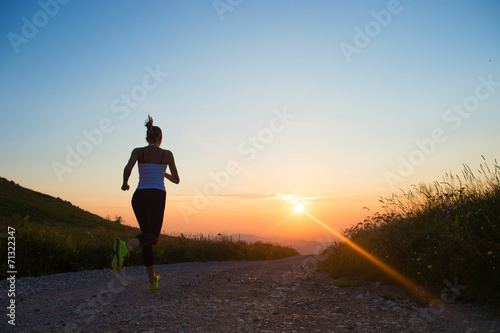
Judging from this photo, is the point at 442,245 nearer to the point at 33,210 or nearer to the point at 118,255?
the point at 118,255

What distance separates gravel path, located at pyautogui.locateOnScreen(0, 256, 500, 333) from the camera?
4.21 meters

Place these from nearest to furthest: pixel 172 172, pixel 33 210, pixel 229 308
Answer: pixel 229 308 → pixel 172 172 → pixel 33 210

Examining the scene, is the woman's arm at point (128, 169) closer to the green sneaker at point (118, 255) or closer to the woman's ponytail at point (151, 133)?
the woman's ponytail at point (151, 133)

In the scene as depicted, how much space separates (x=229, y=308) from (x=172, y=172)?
269 centimetres

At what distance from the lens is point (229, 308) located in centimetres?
509

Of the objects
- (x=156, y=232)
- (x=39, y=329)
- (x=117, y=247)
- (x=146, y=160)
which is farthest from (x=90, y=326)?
(x=146, y=160)

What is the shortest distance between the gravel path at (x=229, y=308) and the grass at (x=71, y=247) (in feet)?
4.01

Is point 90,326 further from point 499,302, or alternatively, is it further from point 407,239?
point 407,239

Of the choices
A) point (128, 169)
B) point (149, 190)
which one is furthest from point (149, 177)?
point (128, 169)

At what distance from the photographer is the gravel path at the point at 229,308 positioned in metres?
4.21

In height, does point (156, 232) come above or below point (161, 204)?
below

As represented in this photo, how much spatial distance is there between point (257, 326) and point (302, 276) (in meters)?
4.20

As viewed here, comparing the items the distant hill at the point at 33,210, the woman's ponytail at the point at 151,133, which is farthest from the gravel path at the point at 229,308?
the distant hill at the point at 33,210

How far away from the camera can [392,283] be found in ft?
20.8
